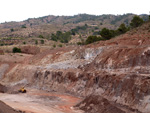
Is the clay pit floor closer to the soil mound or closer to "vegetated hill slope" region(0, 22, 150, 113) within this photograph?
the soil mound

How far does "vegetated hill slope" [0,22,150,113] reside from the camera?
19.0m

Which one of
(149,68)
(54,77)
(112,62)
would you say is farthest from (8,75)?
(149,68)

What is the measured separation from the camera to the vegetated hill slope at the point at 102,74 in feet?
62.4

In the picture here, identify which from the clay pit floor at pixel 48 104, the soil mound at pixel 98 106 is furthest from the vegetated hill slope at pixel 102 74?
the clay pit floor at pixel 48 104

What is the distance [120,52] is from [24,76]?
25880mm

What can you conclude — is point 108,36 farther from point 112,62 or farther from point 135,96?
point 135,96

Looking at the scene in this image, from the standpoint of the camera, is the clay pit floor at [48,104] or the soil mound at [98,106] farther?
the clay pit floor at [48,104]

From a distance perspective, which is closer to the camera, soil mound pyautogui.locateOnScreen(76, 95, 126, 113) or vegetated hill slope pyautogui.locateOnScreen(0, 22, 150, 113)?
vegetated hill slope pyautogui.locateOnScreen(0, 22, 150, 113)

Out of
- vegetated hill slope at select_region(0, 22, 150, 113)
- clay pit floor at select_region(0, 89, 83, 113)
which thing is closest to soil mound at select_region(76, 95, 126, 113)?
vegetated hill slope at select_region(0, 22, 150, 113)

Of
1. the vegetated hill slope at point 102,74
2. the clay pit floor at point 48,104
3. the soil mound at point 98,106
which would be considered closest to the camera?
the vegetated hill slope at point 102,74

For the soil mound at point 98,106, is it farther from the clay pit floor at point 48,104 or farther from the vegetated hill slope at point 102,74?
the clay pit floor at point 48,104

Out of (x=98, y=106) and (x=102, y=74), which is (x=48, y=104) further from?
(x=102, y=74)

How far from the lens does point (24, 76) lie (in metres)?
46.2

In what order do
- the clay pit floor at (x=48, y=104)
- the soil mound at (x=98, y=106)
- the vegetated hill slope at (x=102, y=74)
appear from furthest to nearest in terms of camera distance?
the clay pit floor at (x=48, y=104)
the soil mound at (x=98, y=106)
the vegetated hill slope at (x=102, y=74)
